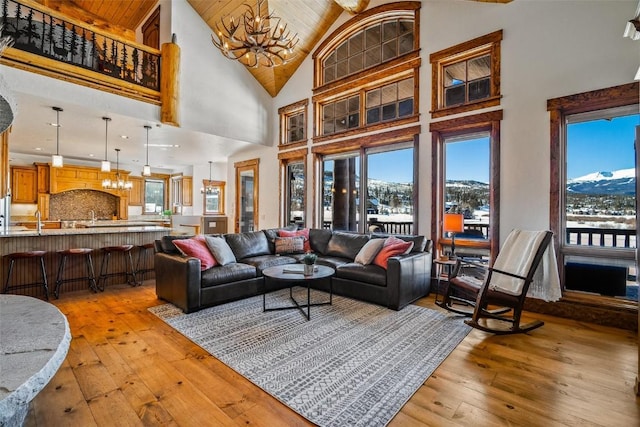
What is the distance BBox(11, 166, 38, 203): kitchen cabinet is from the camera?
768 cm

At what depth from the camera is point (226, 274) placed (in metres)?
3.88

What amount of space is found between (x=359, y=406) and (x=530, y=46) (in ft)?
15.1

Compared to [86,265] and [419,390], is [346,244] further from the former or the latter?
[86,265]

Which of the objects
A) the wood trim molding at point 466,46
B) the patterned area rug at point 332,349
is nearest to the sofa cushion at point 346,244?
the patterned area rug at point 332,349

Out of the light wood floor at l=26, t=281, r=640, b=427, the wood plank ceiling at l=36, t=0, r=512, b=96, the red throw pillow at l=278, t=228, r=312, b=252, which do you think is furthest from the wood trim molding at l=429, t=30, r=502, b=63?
the light wood floor at l=26, t=281, r=640, b=427

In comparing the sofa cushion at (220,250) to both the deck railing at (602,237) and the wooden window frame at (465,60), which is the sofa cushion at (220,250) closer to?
the wooden window frame at (465,60)

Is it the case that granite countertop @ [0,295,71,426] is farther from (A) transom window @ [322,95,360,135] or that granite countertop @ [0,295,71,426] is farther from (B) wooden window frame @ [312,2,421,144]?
(A) transom window @ [322,95,360,135]

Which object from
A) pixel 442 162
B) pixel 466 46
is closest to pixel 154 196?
pixel 442 162

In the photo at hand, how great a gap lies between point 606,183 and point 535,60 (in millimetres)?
1748

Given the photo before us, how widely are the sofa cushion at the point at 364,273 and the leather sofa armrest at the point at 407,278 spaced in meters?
0.13

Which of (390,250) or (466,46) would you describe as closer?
(390,250)

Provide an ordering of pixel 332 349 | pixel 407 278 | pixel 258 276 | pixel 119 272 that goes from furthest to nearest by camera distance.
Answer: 1. pixel 119 272
2. pixel 258 276
3. pixel 407 278
4. pixel 332 349

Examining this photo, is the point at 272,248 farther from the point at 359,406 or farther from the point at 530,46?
the point at 530,46

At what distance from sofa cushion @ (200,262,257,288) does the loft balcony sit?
332 cm
